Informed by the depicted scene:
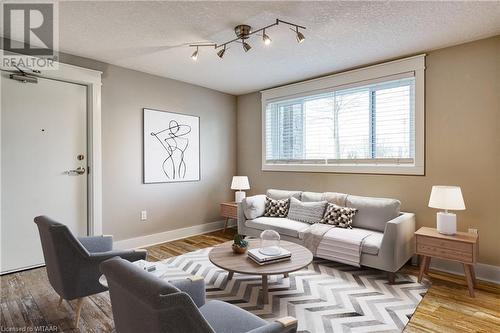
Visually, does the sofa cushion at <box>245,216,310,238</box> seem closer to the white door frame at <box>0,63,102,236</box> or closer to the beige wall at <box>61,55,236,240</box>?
the beige wall at <box>61,55,236,240</box>

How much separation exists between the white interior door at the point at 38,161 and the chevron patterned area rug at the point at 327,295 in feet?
5.01

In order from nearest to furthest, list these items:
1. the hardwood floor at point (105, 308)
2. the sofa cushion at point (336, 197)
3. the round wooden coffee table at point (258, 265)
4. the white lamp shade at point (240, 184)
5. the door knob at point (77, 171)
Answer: the hardwood floor at point (105, 308) → the round wooden coffee table at point (258, 265) → the door knob at point (77, 171) → the sofa cushion at point (336, 197) → the white lamp shade at point (240, 184)

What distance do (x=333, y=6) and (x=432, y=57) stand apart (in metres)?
1.70

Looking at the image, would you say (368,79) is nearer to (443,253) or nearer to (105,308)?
(443,253)

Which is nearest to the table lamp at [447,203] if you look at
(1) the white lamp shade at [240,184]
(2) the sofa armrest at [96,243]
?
(1) the white lamp shade at [240,184]

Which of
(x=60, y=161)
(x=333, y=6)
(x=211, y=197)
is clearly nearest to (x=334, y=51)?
(x=333, y=6)

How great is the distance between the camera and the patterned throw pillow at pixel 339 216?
346 cm

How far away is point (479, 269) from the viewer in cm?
296

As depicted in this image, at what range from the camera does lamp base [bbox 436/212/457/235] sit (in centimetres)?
277

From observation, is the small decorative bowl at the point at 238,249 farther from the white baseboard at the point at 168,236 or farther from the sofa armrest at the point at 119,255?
the white baseboard at the point at 168,236

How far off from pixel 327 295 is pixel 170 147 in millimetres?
3040

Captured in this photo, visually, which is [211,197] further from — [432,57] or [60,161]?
[432,57]

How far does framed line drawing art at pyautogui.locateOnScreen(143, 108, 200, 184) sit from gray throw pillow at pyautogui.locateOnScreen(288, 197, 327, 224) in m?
1.77
